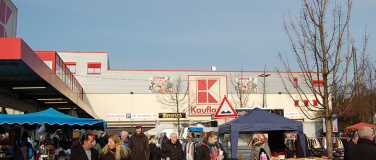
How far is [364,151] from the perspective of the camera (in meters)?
6.45

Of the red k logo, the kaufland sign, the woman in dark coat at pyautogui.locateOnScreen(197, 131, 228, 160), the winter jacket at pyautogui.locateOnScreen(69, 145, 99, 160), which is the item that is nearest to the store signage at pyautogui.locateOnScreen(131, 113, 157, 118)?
the kaufland sign

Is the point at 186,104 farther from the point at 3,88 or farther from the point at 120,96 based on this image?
the point at 3,88

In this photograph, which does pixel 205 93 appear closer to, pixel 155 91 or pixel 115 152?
pixel 155 91

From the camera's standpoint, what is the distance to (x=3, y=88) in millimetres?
19312

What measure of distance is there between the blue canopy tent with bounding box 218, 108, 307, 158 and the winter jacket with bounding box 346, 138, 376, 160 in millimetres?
7077

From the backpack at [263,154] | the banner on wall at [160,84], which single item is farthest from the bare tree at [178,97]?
the backpack at [263,154]

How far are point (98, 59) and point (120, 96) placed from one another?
16.9ft

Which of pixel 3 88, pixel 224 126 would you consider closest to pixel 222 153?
pixel 224 126

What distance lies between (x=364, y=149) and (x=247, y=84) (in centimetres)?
4725

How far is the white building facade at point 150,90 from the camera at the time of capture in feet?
164

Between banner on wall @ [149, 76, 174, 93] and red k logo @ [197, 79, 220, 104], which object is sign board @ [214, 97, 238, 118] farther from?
red k logo @ [197, 79, 220, 104]

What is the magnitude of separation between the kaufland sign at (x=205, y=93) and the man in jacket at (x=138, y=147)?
39286 millimetres

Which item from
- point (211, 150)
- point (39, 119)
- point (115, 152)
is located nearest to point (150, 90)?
point (39, 119)

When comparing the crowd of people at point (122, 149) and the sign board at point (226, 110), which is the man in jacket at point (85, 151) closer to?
the crowd of people at point (122, 149)
